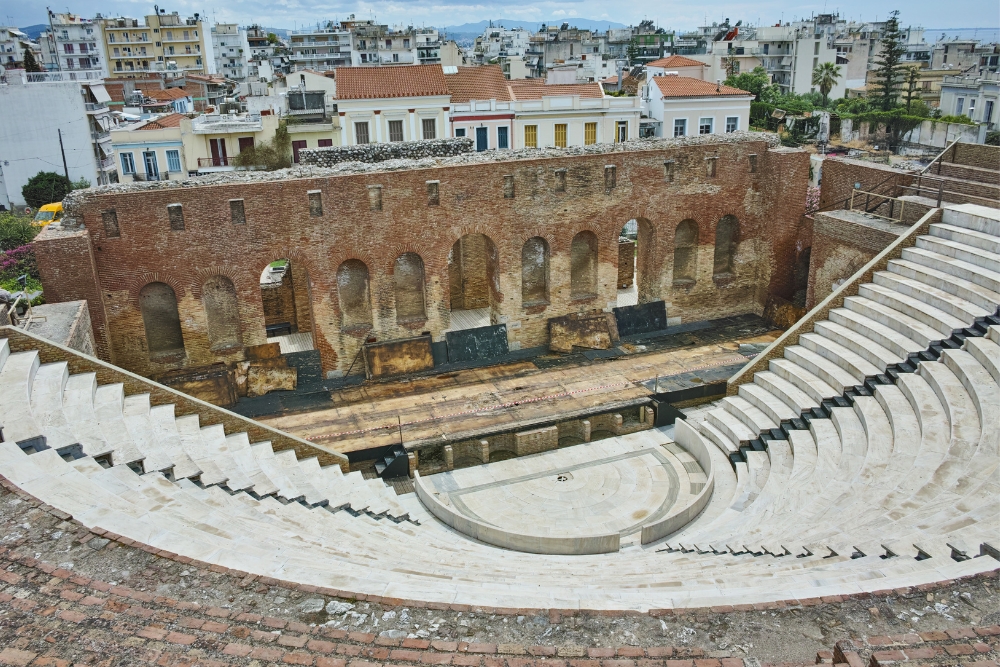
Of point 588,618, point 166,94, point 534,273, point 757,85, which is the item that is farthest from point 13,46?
point 588,618

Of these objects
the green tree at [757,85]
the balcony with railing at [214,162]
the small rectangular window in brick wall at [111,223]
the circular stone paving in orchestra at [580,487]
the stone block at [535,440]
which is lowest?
the circular stone paving in orchestra at [580,487]

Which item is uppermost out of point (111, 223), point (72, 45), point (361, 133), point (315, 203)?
point (72, 45)

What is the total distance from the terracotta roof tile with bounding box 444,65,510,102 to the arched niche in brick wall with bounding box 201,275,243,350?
19438mm

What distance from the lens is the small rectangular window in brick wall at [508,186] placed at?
18250mm

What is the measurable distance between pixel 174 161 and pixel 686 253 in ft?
80.8

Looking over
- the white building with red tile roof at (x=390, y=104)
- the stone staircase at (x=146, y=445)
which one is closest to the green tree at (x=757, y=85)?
the white building with red tile roof at (x=390, y=104)

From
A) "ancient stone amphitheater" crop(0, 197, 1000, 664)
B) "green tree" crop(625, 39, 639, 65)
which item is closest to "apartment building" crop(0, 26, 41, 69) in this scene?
"green tree" crop(625, 39, 639, 65)

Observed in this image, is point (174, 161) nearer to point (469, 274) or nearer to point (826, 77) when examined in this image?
point (469, 274)

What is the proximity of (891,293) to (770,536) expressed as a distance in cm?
755

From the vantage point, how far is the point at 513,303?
19.2 m

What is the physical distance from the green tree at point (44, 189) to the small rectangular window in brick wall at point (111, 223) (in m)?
25.3

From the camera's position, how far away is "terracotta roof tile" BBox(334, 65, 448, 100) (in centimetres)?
3312

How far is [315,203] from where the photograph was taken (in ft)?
55.6

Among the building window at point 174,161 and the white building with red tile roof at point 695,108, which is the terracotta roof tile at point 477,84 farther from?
the building window at point 174,161
